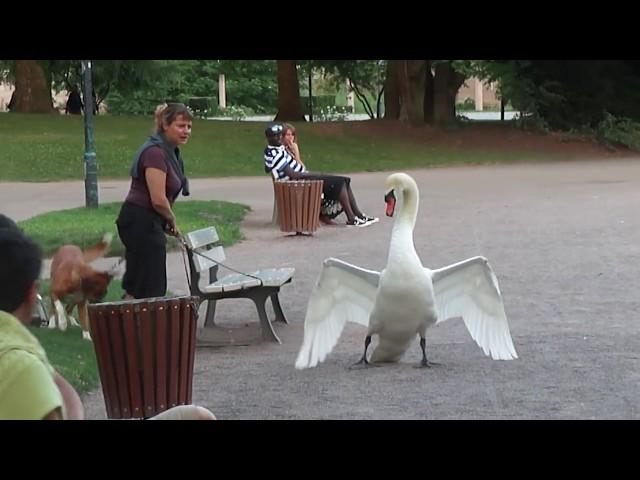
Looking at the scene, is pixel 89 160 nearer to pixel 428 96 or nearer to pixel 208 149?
pixel 208 149

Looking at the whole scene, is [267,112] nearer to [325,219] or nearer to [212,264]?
[325,219]

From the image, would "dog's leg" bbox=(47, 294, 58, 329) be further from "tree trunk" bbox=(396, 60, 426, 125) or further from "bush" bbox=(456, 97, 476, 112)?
"bush" bbox=(456, 97, 476, 112)

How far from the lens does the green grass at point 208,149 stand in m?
26.0

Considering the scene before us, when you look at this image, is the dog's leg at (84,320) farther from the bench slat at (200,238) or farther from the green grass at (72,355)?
the bench slat at (200,238)

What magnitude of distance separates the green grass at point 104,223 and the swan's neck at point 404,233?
5.71 m

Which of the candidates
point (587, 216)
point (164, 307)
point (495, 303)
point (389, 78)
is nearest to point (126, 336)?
point (164, 307)

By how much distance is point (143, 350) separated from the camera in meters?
5.80

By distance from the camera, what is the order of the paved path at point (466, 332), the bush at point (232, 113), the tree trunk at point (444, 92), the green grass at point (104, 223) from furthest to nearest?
1. the bush at point (232, 113)
2. the tree trunk at point (444, 92)
3. the green grass at point (104, 223)
4. the paved path at point (466, 332)

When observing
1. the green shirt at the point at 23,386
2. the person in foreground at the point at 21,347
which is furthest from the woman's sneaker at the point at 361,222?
the green shirt at the point at 23,386

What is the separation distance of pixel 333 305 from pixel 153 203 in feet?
4.91

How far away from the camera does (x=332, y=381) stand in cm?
729

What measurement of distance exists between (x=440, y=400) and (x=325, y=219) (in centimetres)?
960

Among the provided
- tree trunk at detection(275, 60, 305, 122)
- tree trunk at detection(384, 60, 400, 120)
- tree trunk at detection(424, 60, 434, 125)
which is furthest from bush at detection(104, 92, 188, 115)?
tree trunk at detection(424, 60, 434, 125)
